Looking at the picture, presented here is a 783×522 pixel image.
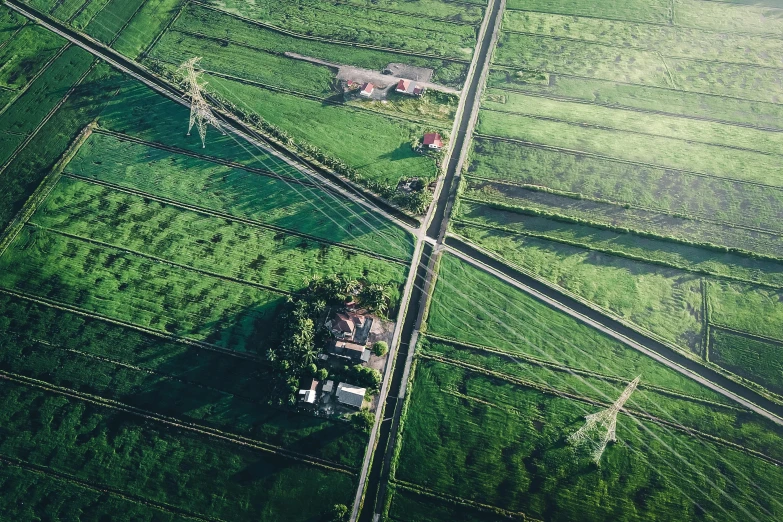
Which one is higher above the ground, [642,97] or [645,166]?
[642,97]

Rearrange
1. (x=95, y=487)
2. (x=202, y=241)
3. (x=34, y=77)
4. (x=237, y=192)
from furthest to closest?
(x=34, y=77) < (x=237, y=192) < (x=202, y=241) < (x=95, y=487)

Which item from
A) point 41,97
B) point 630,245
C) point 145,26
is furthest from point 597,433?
point 145,26

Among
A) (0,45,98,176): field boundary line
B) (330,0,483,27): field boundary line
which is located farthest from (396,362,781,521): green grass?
(330,0,483,27): field boundary line

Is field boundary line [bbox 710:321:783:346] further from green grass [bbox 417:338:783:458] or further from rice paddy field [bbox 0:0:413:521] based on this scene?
rice paddy field [bbox 0:0:413:521]

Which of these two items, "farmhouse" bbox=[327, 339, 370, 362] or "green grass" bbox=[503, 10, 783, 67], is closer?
"farmhouse" bbox=[327, 339, 370, 362]

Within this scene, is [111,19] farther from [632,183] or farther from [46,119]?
[632,183]

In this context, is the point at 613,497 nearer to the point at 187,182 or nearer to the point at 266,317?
the point at 266,317
